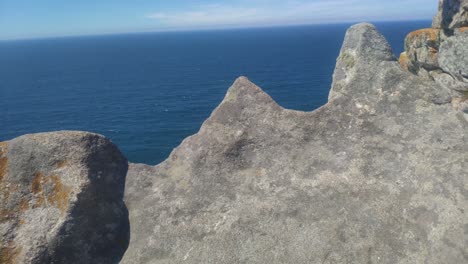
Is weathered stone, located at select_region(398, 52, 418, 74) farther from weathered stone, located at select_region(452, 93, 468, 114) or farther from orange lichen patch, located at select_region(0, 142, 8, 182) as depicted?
orange lichen patch, located at select_region(0, 142, 8, 182)

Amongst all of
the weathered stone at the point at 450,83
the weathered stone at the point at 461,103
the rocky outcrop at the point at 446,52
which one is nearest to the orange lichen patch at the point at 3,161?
the rocky outcrop at the point at 446,52

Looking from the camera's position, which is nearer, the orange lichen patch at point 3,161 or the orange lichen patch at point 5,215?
the orange lichen patch at point 5,215

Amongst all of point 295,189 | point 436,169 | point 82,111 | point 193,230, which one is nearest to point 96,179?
point 193,230

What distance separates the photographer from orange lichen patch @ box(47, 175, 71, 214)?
368 inches

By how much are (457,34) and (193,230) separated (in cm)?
958

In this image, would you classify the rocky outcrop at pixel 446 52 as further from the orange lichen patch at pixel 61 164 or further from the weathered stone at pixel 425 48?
the orange lichen patch at pixel 61 164

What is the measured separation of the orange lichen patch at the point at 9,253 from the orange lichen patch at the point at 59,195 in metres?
1.25

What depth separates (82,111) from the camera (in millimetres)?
91562

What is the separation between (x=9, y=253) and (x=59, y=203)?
58.0 inches

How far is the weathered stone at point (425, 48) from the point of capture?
1346cm

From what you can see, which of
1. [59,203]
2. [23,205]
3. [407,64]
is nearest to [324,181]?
[59,203]

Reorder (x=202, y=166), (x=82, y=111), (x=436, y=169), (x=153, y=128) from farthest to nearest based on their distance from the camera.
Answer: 1. (x=82, y=111)
2. (x=153, y=128)
3. (x=202, y=166)
4. (x=436, y=169)

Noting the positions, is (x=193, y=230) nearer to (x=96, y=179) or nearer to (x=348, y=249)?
(x=96, y=179)

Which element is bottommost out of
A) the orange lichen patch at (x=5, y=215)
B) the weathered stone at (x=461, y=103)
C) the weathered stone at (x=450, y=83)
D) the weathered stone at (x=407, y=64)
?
the orange lichen patch at (x=5, y=215)
